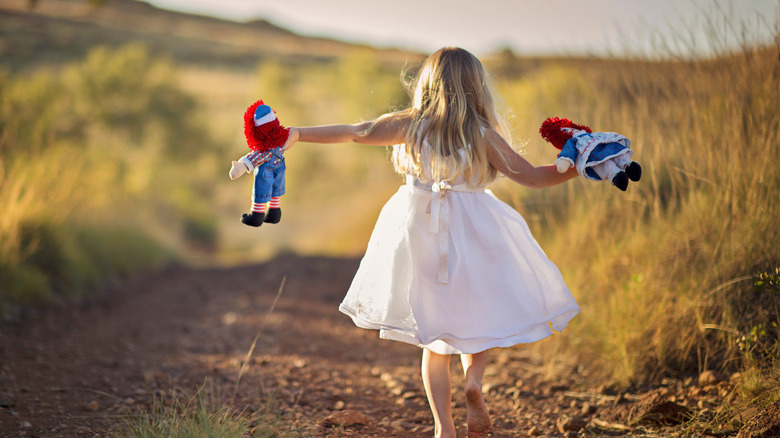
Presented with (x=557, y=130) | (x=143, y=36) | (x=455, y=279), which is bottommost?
(x=455, y=279)

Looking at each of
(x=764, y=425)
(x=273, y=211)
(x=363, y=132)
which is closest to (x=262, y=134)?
(x=273, y=211)

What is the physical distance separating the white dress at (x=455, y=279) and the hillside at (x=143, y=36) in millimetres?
33234

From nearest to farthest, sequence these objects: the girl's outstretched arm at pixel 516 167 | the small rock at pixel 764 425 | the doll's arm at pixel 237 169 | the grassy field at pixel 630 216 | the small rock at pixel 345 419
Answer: the small rock at pixel 764 425
the doll's arm at pixel 237 169
the girl's outstretched arm at pixel 516 167
the small rock at pixel 345 419
the grassy field at pixel 630 216

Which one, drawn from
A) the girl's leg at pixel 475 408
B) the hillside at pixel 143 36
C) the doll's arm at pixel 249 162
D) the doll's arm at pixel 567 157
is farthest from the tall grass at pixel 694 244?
the hillside at pixel 143 36

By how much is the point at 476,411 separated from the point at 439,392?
179 mm

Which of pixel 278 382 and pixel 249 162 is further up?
pixel 249 162

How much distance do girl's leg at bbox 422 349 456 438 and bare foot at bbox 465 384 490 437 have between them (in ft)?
0.28

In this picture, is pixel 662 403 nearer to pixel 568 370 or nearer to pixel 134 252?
pixel 568 370

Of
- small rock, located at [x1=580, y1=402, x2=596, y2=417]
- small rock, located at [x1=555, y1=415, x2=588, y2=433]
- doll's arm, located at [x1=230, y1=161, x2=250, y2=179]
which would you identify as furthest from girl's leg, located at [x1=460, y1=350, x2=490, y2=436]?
doll's arm, located at [x1=230, y1=161, x2=250, y2=179]

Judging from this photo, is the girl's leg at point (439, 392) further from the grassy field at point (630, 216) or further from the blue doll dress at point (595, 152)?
the grassy field at point (630, 216)

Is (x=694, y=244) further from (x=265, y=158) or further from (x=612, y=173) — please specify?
(x=265, y=158)

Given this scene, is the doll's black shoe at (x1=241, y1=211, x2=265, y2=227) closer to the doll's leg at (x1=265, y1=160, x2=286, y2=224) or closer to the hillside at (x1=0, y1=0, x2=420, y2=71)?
the doll's leg at (x1=265, y1=160, x2=286, y2=224)

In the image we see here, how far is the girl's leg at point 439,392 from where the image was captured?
2.44m

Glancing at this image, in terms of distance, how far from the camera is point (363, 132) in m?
2.56
